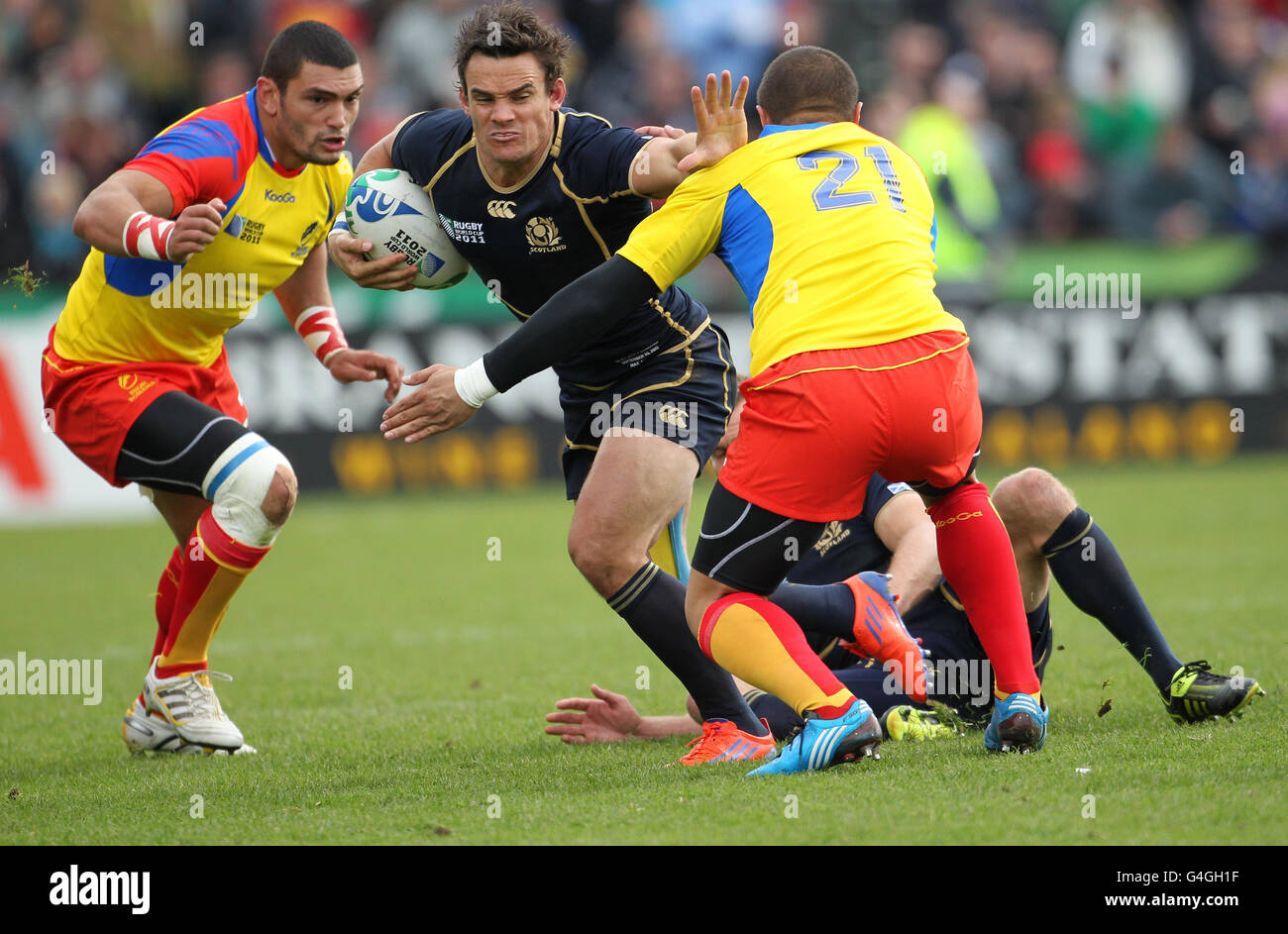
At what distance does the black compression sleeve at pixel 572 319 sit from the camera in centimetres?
453

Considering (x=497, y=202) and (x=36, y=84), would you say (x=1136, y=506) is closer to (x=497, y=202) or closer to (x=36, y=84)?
(x=497, y=202)

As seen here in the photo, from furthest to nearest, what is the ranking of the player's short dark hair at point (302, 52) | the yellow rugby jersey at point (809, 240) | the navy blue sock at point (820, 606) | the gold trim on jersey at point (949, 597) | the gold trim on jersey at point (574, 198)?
the player's short dark hair at point (302, 52) < the gold trim on jersey at point (574, 198) < the gold trim on jersey at point (949, 597) < the navy blue sock at point (820, 606) < the yellow rugby jersey at point (809, 240)

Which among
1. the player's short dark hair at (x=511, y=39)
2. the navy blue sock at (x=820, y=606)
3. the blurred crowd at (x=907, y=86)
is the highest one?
the blurred crowd at (x=907, y=86)

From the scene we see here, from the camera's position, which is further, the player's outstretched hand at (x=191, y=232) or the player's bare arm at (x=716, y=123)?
the player's outstretched hand at (x=191, y=232)

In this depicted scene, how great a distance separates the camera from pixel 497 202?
5504mm

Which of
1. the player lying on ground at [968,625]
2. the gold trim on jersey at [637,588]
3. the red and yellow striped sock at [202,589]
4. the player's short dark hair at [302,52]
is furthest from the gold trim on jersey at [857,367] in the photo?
the player's short dark hair at [302,52]

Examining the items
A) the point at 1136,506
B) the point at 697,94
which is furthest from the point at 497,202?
the point at 1136,506

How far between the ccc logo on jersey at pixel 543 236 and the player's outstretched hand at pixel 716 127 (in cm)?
96

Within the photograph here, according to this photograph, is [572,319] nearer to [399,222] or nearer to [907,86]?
[399,222]

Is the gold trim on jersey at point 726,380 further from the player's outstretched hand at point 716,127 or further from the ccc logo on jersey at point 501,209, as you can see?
the player's outstretched hand at point 716,127

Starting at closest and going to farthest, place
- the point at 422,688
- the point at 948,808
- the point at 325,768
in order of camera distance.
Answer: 1. the point at 948,808
2. the point at 325,768
3. the point at 422,688

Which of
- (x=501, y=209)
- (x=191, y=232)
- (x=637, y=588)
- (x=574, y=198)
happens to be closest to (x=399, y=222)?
(x=501, y=209)

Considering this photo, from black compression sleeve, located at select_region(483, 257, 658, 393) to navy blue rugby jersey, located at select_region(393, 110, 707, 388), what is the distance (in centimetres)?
82

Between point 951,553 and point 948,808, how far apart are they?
0.95m
